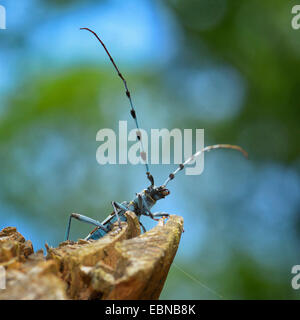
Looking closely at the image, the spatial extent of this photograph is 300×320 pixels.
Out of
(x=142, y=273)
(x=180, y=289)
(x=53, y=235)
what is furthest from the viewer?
(x=53, y=235)

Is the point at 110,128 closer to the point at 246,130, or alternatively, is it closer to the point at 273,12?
the point at 246,130

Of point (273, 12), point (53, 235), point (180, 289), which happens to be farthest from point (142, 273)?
point (273, 12)

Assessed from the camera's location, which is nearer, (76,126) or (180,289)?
(180,289)

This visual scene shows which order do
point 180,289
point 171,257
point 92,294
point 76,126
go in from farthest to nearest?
point 76,126 < point 180,289 < point 171,257 < point 92,294

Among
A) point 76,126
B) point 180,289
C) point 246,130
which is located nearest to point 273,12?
point 246,130

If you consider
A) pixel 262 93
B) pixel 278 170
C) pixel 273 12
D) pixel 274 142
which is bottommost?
pixel 278 170

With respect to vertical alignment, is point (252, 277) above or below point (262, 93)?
below

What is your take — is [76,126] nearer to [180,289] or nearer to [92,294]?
[180,289]
